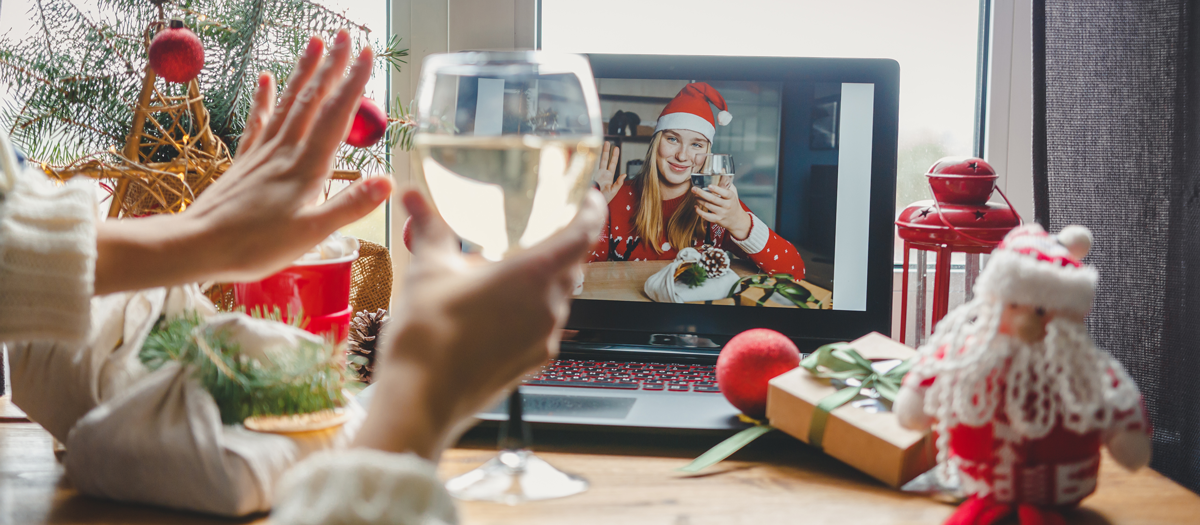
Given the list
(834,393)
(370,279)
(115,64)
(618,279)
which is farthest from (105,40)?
(834,393)

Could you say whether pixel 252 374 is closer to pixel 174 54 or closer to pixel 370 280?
pixel 174 54

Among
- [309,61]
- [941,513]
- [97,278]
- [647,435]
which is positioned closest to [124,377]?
[97,278]

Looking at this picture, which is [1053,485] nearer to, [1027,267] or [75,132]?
[1027,267]

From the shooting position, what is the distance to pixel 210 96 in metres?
0.93

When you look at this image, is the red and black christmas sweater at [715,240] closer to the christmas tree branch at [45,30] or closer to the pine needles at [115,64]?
the pine needles at [115,64]

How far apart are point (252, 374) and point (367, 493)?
0.81 ft

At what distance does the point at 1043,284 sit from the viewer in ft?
1.61

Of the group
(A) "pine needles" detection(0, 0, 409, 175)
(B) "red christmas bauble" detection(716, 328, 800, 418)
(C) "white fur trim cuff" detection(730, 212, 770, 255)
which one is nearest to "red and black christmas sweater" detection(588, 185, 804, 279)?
(C) "white fur trim cuff" detection(730, 212, 770, 255)

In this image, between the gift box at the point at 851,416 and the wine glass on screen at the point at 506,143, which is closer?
the wine glass on screen at the point at 506,143

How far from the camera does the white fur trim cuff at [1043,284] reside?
49cm

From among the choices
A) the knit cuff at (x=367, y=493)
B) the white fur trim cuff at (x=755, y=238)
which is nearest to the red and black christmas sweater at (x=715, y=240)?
the white fur trim cuff at (x=755, y=238)

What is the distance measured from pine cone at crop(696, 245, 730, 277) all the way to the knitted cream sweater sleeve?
2.12ft

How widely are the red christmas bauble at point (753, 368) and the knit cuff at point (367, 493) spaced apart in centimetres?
37

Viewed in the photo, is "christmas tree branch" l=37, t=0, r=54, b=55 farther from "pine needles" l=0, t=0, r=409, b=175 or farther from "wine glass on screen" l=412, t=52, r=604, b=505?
"wine glass on screen" l=412, t=52, r=604, b=505
